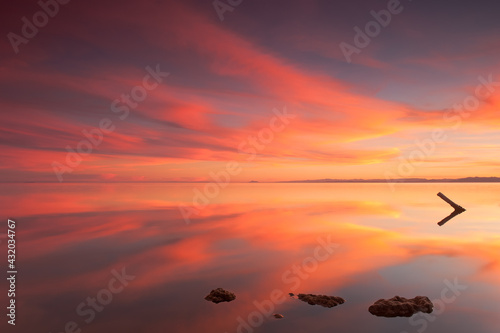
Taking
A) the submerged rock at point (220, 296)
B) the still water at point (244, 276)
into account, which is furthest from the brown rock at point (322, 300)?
the submerged rock at point (220, 296)

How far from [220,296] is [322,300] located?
767 cm

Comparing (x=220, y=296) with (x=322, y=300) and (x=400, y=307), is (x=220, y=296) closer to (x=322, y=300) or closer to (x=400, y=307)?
(x=322, y=300)

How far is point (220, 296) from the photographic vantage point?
24.1 metres

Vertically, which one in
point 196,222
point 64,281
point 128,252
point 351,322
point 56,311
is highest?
point 196,222

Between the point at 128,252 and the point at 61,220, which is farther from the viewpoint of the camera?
the point at 61,220

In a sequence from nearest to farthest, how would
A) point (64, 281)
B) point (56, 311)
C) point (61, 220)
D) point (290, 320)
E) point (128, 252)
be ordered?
1. point (290, 320)
2. point (56, 311)
3. point (64, 281)
4. point (128, 252)
5. point (61, 220)

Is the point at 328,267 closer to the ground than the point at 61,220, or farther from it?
closer to the ground

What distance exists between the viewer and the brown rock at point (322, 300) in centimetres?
2309

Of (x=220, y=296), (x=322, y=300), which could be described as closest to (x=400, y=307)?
(x=322, y=300)

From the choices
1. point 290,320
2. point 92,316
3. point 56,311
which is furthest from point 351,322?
point 56,311

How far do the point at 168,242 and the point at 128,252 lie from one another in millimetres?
6759

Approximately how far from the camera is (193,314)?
22016mm

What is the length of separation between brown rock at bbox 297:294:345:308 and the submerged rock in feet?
17.4

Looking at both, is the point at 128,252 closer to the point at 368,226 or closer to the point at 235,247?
the point at 235,247
